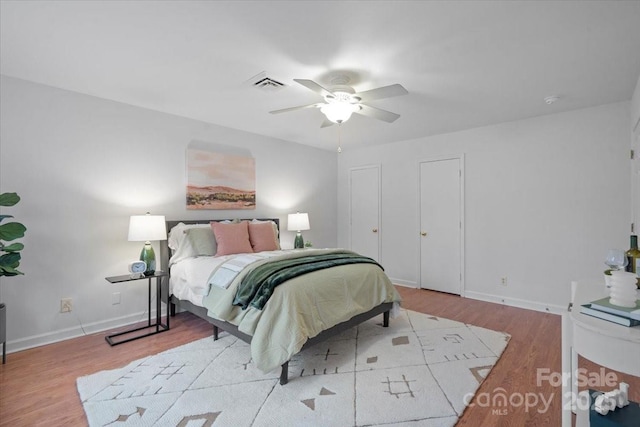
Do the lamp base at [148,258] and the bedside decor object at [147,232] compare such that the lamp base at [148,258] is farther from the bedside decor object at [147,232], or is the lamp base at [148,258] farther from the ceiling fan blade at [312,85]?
the ceiling fan blade at [312,85]

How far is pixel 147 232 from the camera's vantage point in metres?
3.16

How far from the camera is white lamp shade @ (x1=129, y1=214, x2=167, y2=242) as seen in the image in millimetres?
3117

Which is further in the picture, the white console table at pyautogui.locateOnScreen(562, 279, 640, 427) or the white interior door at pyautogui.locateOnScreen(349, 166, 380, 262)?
the white interior door at pyautogui.locateOnScreen(349, 166, 380, 262)

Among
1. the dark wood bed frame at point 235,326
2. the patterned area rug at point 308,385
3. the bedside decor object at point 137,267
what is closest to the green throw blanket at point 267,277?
the dark wood bed frame at point 235,326

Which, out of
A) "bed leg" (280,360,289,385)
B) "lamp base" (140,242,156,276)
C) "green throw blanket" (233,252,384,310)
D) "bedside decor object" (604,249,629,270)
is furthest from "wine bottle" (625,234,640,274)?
"lamp base" (140,242,156,276)

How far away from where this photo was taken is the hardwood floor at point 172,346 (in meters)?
1.90

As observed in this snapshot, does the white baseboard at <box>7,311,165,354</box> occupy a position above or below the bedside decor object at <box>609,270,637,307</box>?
below

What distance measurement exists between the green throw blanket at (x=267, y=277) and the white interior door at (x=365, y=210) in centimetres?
287

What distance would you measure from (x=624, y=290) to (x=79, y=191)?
165 inches

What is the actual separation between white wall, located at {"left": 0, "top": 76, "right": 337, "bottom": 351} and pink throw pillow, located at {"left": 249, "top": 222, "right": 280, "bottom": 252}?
76 cm

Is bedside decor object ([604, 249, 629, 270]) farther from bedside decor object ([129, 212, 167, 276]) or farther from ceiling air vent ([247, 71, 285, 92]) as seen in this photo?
bedside decor object ([129, 212, 167, 276])

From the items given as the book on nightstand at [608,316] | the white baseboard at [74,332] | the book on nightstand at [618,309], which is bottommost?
the white baseboard at [74,332]

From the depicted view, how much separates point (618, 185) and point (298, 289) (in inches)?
146

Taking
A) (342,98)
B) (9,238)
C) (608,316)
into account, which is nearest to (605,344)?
(608,316)
